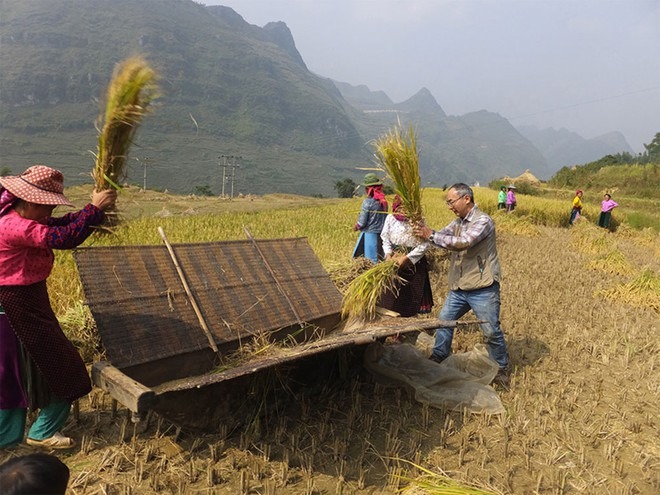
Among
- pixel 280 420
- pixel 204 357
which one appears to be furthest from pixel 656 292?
pixel 204 357

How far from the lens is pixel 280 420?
2.96m

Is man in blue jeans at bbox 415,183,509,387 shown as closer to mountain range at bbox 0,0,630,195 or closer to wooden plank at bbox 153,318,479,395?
wooden plank at bbox 153,318,479,395

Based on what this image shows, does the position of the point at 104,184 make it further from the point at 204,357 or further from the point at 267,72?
the point at 267,72

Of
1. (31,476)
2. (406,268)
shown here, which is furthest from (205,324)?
(406,268)

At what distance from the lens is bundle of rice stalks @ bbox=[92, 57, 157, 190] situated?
101 inches

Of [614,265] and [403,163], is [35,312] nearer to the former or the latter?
[403,163]

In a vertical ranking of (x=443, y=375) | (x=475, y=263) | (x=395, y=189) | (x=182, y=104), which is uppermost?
(x=182, y=104)

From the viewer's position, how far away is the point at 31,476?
120cm

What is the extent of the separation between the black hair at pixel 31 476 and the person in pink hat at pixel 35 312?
1262 mm

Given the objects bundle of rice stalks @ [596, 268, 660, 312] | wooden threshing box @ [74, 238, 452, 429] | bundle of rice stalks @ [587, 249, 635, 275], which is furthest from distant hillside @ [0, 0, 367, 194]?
wooden threshing box @ [74, 238, 452, 429]

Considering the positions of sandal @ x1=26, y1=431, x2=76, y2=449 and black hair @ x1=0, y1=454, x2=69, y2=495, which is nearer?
black hair @ x1=0, y1=454, x2=69, y2=495

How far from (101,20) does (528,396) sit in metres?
181

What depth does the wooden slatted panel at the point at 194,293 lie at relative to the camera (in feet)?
8.38

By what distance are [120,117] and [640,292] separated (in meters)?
7.01
